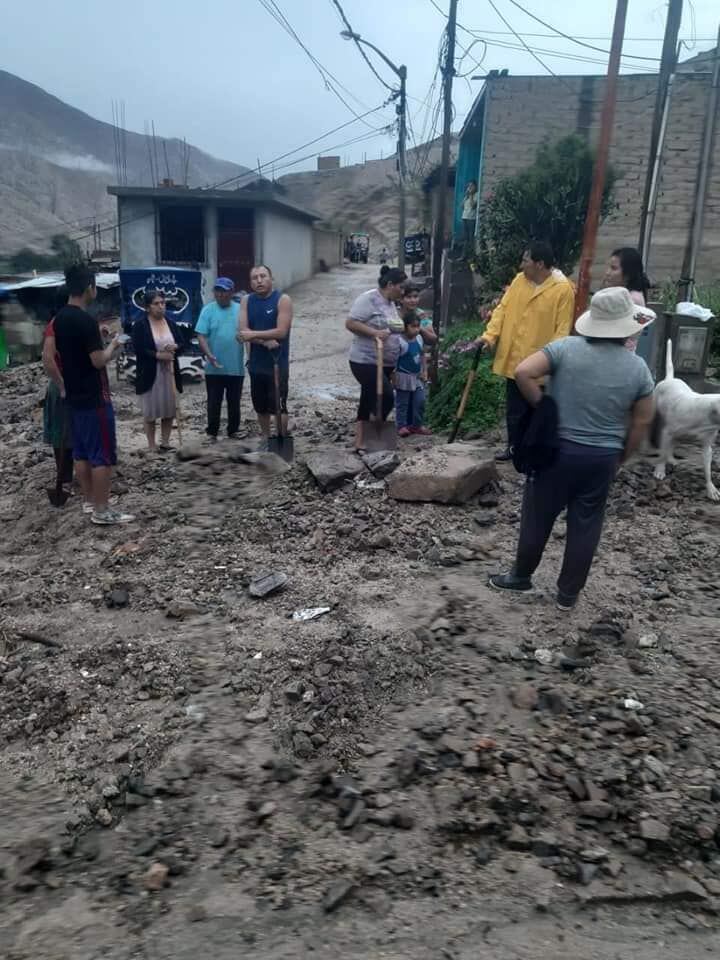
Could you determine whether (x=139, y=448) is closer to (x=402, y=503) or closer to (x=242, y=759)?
(x=402, y=503)

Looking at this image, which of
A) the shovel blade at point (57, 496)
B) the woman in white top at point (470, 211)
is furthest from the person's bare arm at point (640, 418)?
the woman in white top at point (470, 211)

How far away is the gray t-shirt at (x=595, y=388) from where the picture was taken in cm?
360

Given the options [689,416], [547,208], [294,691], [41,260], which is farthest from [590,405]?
[41,260]

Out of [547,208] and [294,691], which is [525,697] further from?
[547,208]

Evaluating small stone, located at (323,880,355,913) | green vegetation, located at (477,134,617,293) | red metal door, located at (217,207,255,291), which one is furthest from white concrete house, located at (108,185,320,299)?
small stone, located at (323,880,355,913)

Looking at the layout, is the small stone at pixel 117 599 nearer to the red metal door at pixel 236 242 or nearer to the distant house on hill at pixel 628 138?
the distant house on hill at pixel 628 138

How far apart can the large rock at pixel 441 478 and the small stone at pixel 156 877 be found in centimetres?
335

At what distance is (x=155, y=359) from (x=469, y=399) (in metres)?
3.11

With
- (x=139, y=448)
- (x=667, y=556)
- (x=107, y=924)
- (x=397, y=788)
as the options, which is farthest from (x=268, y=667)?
(x=139, y=448)

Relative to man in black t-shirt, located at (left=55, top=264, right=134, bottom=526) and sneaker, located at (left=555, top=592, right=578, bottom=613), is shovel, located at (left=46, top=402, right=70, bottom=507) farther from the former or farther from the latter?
sneaker, located at (left=555, top=592, right=578, bottom=613)

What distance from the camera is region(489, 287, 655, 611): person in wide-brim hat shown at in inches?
142

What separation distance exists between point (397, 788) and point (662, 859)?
93 centimetres

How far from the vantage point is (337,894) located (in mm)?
2391

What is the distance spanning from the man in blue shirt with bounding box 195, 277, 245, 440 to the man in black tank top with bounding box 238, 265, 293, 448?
0.78 feet
